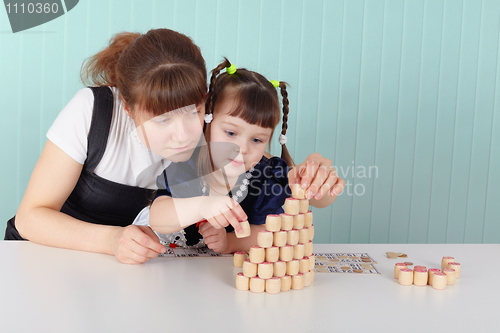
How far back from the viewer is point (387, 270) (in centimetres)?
101

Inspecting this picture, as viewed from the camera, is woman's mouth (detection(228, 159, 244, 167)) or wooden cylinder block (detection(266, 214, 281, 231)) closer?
wooden cylinder block (detection(266, 214, 281, 231))

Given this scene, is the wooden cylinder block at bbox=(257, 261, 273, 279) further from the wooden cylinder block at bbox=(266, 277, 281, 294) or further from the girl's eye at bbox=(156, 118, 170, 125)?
the girl's eye at bbox=(156, 118, 170, 125)

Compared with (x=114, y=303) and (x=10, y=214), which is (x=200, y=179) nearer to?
(x=114, y=303)

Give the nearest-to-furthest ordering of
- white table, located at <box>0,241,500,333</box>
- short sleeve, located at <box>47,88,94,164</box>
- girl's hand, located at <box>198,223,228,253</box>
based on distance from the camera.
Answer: white table, located at <box>0,241,500,333</box> → girl's hand, located at <box>198,223,228,253</box> → short sleeve, located at <box>47,88,94,164</box>

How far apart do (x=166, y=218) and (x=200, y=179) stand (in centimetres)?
32

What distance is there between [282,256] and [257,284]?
0.08 meters

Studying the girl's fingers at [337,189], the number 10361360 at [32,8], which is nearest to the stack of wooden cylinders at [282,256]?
the girl's fingers at [337,189]

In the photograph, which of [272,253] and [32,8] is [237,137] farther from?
[32,8]

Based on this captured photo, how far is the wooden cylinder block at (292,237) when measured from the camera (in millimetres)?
869

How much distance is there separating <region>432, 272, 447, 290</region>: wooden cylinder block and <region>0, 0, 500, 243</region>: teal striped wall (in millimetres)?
1486

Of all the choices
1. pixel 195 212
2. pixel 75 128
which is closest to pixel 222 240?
pixel 195 212

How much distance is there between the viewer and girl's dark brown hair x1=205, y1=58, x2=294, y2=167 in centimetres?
122

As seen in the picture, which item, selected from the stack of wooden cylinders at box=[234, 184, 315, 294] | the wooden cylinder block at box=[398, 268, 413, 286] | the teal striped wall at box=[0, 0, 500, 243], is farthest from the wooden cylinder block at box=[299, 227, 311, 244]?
the teal striped wall at box=[0, 0, 500, 243]

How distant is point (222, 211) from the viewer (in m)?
0.85
